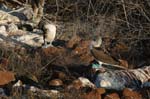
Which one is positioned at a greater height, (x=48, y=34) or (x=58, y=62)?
(x=48, y=34)

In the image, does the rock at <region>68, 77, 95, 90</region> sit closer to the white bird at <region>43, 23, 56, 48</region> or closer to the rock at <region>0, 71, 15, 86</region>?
the rock at <region>0, 71, 15, 86</region>

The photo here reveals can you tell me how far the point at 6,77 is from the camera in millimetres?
5445

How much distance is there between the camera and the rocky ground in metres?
5.20

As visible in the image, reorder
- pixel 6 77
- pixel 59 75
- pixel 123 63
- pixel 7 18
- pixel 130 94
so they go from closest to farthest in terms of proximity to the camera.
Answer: pixel 130 94 < pixel 6 77 < pixel 59 75 < pixel 123 63 < pixel 7 18

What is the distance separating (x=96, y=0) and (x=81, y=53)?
208 centimetres

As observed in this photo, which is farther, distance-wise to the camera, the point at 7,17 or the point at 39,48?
the point at 7,17

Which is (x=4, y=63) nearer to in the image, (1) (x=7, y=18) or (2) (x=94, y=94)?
(2) (x=94, y=94)

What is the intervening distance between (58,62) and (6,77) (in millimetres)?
954

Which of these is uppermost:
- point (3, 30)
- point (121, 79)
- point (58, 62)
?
point (3, 30)

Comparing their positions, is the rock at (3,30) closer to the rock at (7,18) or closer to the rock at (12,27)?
the rock at (12,27)

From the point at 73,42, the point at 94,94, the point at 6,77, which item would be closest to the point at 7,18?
the point at 73,42

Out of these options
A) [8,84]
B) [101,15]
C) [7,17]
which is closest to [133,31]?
[101,15]

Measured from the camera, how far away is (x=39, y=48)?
22.0 ft

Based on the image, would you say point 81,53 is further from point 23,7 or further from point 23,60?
point 23,7
